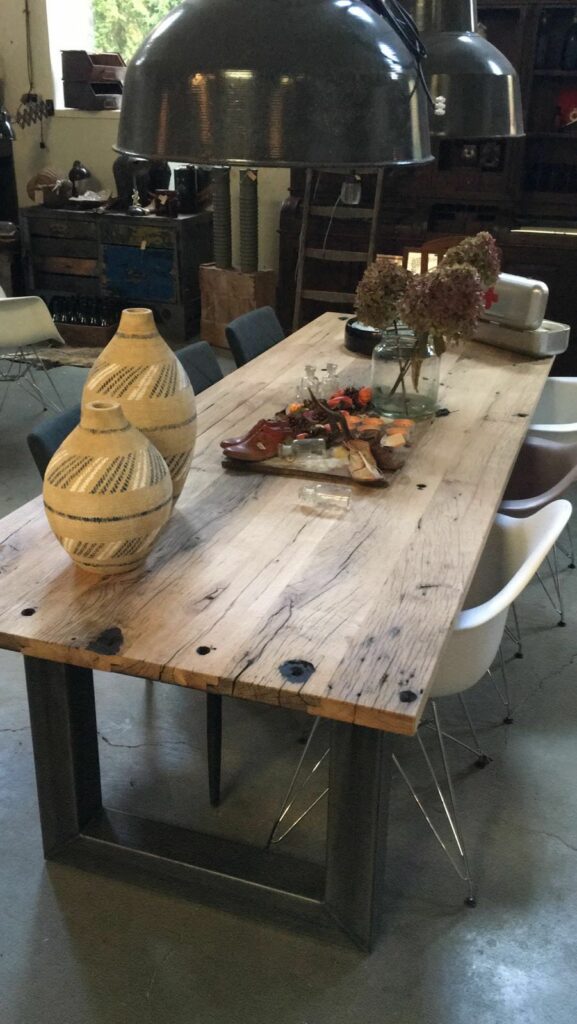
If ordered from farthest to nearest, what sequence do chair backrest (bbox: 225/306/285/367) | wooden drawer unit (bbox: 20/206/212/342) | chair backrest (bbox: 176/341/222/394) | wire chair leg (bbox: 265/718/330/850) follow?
wooden drawer unit (bbox: 20/206/212/342) → chair backrest (bbox: 225/306/285/367) → chair backrest (bbox: 176/341/222/394) → wire chair leg (bbox: 265/718/330/850)

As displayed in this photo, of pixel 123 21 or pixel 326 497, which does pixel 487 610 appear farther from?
pixel 123 21

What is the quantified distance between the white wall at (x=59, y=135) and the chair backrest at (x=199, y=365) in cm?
311

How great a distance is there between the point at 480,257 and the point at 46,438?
1.24 m

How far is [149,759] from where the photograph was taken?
2.33m

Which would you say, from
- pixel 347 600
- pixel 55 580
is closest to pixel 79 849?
pixel 55 580

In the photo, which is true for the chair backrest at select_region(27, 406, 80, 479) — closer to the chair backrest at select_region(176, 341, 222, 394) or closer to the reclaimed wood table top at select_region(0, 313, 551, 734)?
the reclaimed wood table top at select_region(0, 313, 551, 734)

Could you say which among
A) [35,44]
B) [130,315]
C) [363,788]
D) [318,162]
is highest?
[35,44]

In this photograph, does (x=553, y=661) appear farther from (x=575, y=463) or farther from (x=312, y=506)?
(x=312, y=506)

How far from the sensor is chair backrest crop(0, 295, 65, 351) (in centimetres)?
419

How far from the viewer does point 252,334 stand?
340 cm

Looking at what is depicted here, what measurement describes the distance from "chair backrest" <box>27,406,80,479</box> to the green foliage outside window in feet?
16.1

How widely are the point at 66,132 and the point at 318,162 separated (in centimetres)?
573

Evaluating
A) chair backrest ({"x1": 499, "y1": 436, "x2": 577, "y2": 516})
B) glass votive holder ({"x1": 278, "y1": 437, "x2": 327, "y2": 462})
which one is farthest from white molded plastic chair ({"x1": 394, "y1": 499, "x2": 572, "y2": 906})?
chair backrest ({"x1": 499, "y1": 436, "x2": 577, "y2": 516})

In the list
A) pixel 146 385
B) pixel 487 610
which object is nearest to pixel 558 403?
pixel 487 610
